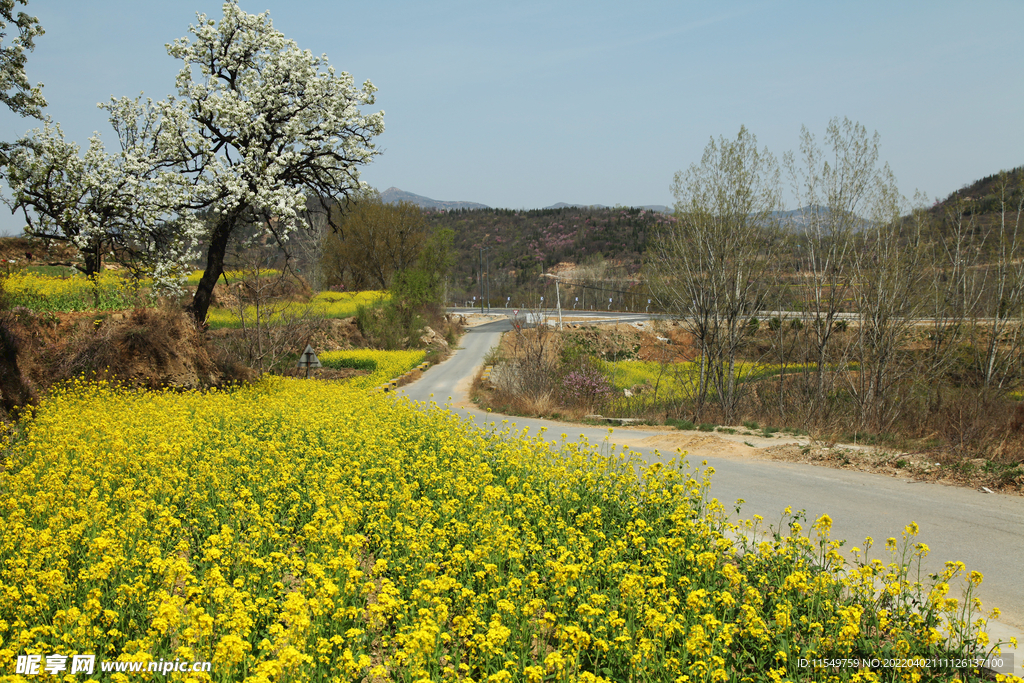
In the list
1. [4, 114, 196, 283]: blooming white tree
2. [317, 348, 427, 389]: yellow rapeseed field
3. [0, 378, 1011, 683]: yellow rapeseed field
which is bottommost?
[317, 348, 427, 389]: yellow rapeseed field

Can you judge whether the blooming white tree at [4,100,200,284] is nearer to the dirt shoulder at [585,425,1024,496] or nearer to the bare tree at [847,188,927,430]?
the dirt shoulder at [585,425,1024,496]

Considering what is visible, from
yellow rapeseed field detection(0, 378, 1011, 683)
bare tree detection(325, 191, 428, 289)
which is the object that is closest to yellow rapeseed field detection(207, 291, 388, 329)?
bare tree detection(325, 191, 428, 289)

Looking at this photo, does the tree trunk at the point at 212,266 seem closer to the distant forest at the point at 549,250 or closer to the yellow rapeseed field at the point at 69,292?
the yellow rapeseed field at the point at 69,292

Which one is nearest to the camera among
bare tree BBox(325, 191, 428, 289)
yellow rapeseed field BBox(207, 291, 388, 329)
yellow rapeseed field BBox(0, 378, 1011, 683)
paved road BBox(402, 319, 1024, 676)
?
yellow rapeseed field BBox(0, 378, 1011, 683)

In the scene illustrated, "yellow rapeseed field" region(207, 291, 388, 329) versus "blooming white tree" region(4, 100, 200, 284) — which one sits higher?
"blooming white tree" region(4, 100, 200, 284)

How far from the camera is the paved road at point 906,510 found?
5.51m

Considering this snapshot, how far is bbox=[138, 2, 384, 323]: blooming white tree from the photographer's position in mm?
17172

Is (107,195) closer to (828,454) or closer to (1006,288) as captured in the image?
(828,454)

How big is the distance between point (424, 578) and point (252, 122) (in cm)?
1630

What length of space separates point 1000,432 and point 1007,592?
5619mm

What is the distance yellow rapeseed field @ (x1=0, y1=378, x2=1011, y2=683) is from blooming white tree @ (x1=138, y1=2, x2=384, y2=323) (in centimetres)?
1053

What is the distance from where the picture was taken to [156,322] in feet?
54.6

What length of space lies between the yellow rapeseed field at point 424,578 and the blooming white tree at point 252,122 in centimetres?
1053

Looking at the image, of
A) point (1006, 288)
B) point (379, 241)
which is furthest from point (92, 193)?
point (379, 241)
